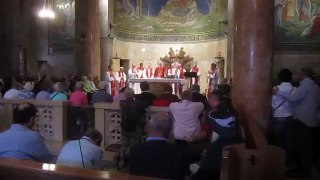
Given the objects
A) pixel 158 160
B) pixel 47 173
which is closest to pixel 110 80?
pixel 158 160

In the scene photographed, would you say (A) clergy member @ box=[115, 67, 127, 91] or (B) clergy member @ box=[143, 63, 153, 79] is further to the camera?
(B) clergy member @ box=[143, 63, 153, 79]

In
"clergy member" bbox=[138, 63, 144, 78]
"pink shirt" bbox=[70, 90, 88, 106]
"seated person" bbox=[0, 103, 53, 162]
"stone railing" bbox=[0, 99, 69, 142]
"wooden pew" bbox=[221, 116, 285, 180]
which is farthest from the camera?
"clergy member" bbox=[138, 63, 144, 78]

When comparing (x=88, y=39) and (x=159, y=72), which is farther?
(x=159, y=72)

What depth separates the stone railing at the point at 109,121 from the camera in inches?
293

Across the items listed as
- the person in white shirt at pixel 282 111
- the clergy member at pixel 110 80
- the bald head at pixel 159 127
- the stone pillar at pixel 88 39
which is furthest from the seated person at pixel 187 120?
the clergy member at pixel 110 80

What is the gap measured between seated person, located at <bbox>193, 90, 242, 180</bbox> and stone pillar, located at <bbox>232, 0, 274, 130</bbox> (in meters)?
1.41

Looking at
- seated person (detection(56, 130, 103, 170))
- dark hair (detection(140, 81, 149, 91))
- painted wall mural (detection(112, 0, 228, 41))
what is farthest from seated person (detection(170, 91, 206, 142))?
painted wall mural (detection(112, 0, 228, 41))

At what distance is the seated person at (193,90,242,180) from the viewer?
4086 mm

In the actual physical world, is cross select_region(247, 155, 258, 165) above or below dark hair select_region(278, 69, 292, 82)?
below

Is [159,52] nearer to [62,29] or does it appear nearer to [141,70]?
[141,70]

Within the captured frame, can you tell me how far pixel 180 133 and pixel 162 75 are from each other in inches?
559

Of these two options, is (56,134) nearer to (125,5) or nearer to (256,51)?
(256,51)

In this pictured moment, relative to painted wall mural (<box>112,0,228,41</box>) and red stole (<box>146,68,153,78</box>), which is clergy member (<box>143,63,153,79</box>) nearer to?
red stole (<box>146,68,153,78</box>)

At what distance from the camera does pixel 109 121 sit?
752 cm
